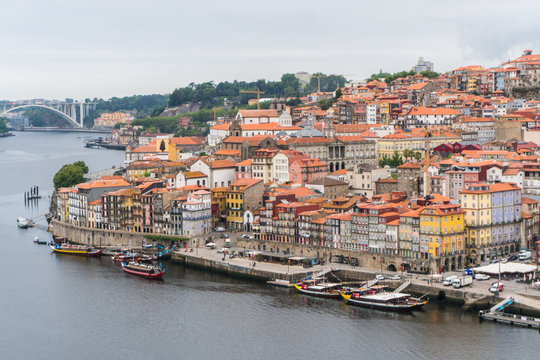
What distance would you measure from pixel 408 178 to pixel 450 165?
3.13 metres

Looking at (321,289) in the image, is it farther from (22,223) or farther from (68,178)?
(68,178)

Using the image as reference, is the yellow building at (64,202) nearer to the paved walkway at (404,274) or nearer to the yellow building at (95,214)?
the yellow building at (95,214)

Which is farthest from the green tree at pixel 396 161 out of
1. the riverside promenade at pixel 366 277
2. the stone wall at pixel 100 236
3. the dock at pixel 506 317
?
the dock at pixel 506 317

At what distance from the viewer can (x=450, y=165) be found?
64.8 metres

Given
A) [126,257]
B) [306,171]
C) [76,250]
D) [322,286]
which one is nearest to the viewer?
[322,286]

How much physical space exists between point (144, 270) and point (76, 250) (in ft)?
32.2

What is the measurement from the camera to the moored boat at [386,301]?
46844 mm

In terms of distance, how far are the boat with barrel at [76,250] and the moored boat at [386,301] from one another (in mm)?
22442

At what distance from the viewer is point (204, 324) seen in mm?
45188

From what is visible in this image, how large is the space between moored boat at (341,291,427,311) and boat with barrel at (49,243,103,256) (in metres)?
22.4

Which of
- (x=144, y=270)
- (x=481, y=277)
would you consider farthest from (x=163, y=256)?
(x=481, y=277)

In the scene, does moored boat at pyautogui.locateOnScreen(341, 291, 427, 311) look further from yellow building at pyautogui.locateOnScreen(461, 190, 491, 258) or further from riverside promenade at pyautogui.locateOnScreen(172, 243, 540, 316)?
yellow building at pyautogui.locateOnScreen(461, 190, 491, 258)

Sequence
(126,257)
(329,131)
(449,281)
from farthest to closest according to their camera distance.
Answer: (329,131), (126,257), (449,281)

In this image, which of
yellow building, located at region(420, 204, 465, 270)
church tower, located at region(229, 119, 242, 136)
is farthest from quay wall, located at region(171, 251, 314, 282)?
church tower, located at region(229, 119, 242, 136)
